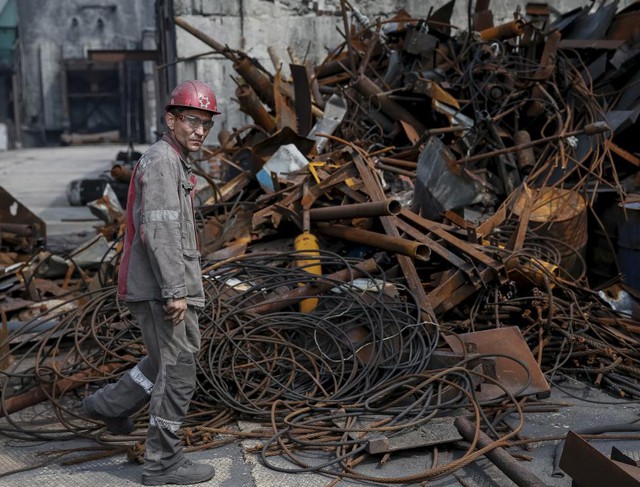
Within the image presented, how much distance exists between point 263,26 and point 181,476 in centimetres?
955

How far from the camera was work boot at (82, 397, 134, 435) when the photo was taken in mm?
3748

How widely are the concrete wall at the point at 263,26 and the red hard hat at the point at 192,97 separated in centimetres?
820

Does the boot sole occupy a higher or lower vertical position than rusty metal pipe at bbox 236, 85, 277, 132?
lower

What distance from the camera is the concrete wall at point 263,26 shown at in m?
11.5

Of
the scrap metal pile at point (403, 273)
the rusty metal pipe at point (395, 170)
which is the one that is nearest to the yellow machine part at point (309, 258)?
the scrap metal pile at point (403, 273)

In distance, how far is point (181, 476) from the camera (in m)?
3.45

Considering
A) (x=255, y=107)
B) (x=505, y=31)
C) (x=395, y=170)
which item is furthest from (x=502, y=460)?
(x=505, y=31)

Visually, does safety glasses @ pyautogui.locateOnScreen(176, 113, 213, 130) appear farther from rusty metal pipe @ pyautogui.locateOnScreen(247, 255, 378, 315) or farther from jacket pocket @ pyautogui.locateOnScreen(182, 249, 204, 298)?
rusty metal pipe @ pyautogui.locateOnScreen(247, 255, 378, 315)

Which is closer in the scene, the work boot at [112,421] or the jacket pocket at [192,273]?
the jacket pocket at [192,273]

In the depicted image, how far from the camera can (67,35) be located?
35.8m

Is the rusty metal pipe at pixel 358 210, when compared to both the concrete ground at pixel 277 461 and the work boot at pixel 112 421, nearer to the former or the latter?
the concrete ground at pixel 277 461

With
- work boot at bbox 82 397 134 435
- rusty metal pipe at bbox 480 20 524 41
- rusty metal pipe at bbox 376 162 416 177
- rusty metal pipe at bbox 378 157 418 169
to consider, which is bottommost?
work boot at bbox 82 397 134 435

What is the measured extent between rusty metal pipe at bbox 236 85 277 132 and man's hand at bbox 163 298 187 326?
4884 mm

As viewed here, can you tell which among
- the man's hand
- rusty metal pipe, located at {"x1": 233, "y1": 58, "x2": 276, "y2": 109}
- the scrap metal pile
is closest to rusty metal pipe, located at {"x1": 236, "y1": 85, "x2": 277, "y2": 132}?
the scrap metal pile
